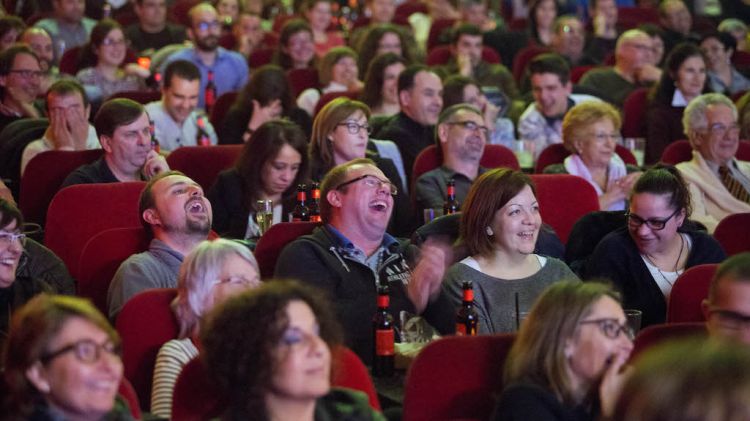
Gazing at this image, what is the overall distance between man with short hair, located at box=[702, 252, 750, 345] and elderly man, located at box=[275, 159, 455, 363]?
981 millimetres

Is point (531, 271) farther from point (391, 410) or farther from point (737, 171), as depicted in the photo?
point (737, 171)

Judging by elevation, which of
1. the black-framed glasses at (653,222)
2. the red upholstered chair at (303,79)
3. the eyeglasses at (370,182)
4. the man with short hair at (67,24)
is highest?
the man with short hair at (67,24)

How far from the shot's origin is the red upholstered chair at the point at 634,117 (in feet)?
27.4

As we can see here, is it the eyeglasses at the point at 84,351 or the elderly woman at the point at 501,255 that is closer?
the eyeglasses at the point at 84,351

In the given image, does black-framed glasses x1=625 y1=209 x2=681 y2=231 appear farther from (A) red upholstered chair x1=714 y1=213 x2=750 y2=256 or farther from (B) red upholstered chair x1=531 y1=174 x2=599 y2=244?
(B) red upholstered chair x1=531 y1=174 x2=599 y2=244

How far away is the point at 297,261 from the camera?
171 inches

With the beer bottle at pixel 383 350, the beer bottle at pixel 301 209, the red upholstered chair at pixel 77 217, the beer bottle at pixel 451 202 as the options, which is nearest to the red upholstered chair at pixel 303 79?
the beer bottle at pixel 451 202

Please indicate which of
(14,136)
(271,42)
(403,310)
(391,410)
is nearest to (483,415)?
(391,410)

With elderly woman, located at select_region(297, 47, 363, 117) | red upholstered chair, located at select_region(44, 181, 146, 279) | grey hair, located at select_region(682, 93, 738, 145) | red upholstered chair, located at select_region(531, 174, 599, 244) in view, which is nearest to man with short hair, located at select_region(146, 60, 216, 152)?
elderly woman, located at select_region(297, 47, 363, 117)

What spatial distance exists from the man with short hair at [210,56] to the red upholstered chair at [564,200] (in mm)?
4015

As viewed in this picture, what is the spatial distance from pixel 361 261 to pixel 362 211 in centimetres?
18

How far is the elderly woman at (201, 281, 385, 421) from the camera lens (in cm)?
287

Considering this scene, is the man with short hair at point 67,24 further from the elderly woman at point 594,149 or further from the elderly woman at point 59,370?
the elderly woman at point 59,370

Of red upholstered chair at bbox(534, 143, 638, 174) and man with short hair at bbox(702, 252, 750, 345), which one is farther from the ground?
red upholstered chair at bbox(534, 143, 638, 174)
